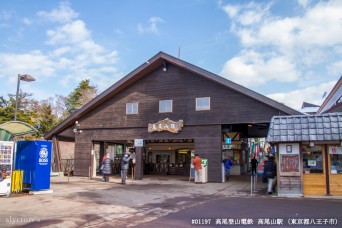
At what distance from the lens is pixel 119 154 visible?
29609mm

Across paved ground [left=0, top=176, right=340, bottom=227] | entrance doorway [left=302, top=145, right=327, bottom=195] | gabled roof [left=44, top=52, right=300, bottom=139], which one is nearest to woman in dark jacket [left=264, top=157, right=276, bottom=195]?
paved ground [left=0, top=176, right=340, bottom=227]

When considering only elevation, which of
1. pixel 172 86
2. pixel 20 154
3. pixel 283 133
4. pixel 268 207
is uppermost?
pixel 172 86

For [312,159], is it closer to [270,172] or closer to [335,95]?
[270,172]

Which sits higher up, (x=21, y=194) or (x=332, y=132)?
(x=332, y=132)

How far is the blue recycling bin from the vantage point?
13.3 meters

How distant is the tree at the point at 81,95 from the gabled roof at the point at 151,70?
27968 millimetres

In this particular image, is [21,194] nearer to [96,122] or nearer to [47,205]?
[47,205]

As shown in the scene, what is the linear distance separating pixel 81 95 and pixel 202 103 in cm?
3590

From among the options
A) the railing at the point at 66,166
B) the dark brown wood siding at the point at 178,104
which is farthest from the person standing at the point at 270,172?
the railing at the point at 66,166

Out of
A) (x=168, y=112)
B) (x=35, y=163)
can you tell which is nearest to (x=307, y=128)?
(x=168, y=112)

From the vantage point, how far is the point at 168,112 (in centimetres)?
2142

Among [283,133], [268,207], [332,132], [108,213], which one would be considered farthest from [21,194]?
[332,132]

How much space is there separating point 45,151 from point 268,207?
888 centimetres

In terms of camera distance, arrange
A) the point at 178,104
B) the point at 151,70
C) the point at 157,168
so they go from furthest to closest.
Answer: the point at 157,168
the point at 151,70
the point at 178,104
